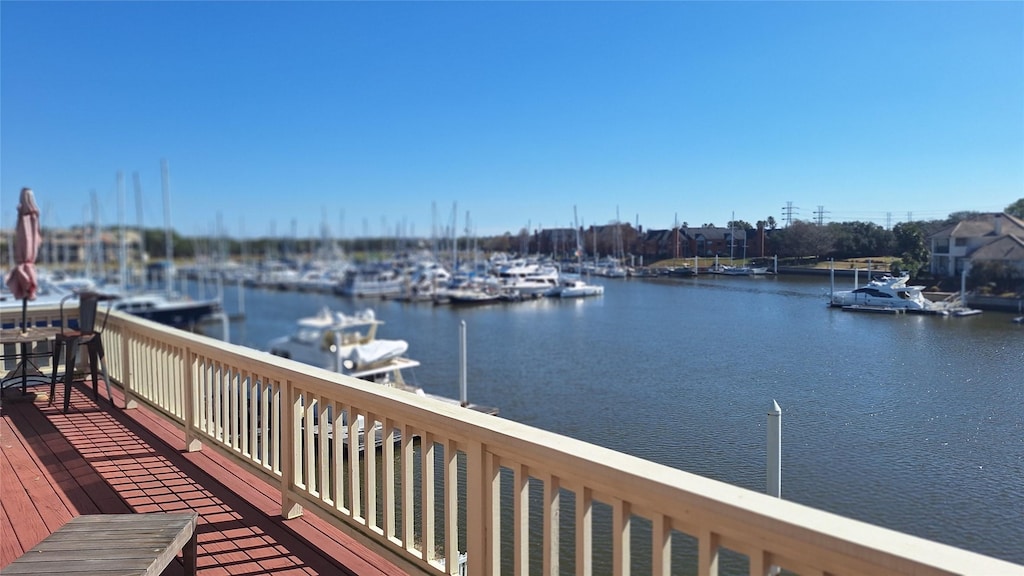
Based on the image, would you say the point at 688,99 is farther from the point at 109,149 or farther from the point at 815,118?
the point at 109,149

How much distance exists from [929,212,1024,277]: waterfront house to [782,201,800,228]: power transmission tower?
→ 1.74 ft

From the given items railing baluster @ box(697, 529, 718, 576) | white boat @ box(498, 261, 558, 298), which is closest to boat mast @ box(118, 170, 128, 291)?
white boat @ box(498, 261, 558, 298)

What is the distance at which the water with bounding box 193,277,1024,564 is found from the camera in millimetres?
2154

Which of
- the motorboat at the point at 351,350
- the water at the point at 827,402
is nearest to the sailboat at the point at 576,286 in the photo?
the water at the point at 827,402

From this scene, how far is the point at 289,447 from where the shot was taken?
3.13 m

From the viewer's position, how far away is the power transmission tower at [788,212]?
2875mm

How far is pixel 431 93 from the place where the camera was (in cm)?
915

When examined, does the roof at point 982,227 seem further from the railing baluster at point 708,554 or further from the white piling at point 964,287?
the railing baluster at point 708,554

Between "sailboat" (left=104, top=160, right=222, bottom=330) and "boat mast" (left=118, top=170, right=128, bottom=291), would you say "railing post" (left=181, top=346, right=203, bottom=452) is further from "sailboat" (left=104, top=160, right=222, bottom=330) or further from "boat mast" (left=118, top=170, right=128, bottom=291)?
"boat mast" (left=118, top=170, right=128, bottom=291)

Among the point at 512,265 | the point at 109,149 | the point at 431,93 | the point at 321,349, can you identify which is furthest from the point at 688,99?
the point at 109,149

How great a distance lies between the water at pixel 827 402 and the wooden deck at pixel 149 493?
1.38 metres

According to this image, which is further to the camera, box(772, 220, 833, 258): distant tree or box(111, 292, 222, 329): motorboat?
box(111, 292, 222, 329): motorboat

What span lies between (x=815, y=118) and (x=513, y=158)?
10.4 ft

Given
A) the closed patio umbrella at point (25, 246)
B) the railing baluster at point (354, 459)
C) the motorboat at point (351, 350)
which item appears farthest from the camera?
the motorboat at point (351, 350)
